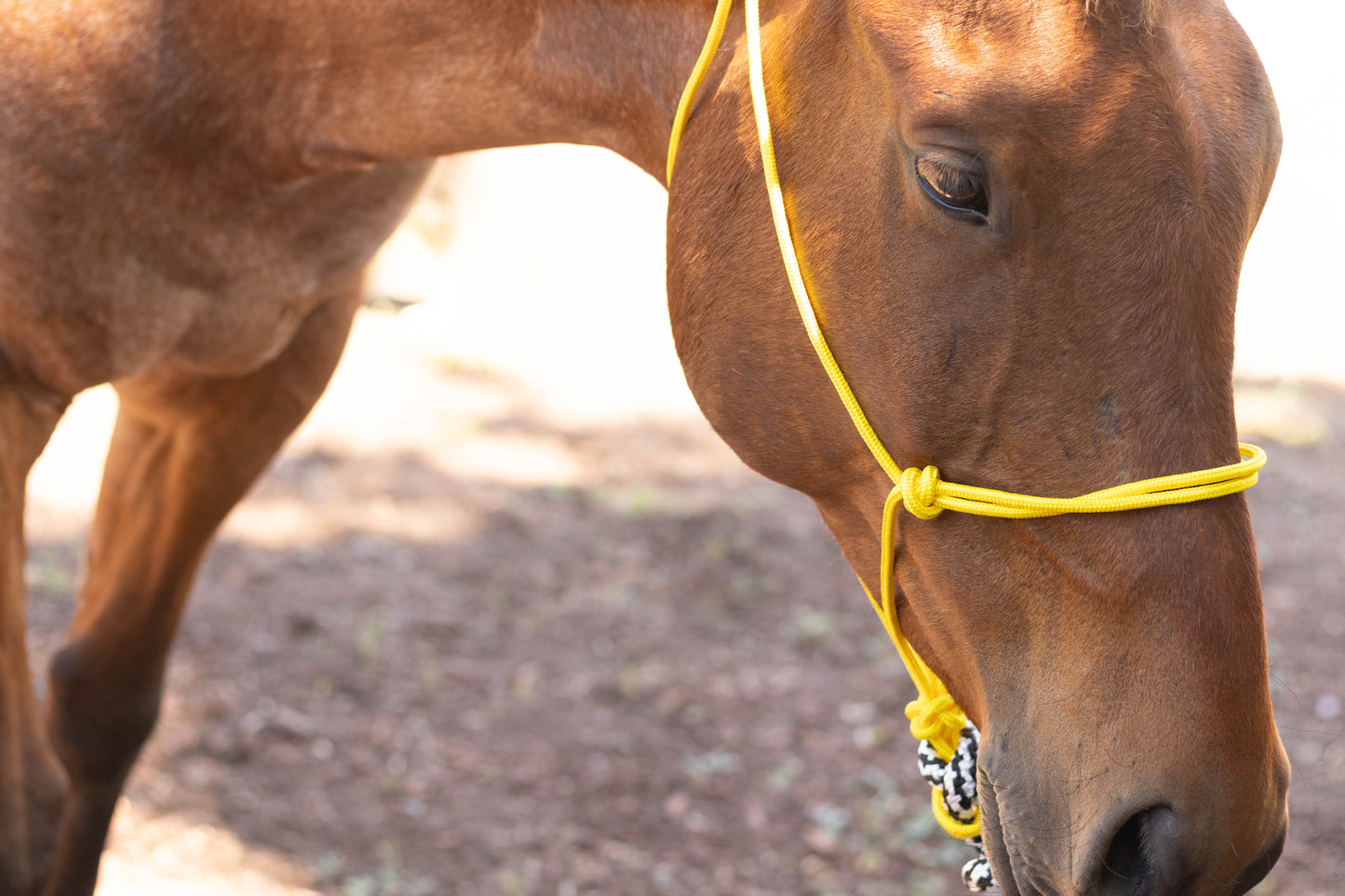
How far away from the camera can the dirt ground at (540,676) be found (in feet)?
9.96

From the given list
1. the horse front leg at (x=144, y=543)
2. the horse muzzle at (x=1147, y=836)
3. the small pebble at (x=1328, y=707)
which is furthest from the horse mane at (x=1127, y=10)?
the small pebble at (x=1328, y=707)

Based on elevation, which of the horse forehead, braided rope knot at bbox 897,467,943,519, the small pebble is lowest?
the small pebble

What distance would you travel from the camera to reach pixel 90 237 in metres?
1.82

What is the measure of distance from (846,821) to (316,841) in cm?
136

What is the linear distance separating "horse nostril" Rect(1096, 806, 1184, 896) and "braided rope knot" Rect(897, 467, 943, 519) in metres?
0.37

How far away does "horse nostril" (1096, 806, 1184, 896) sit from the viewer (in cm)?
119

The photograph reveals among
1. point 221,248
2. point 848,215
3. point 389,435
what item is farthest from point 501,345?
point 848,215

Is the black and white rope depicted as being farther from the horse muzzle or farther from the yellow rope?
the yellow rope

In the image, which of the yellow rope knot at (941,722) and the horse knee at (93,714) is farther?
the horse knee at (93,714)

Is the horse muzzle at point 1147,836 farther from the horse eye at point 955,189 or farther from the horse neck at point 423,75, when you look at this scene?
the horse neck at point 423,75

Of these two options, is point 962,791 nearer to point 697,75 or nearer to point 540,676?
point 697,75

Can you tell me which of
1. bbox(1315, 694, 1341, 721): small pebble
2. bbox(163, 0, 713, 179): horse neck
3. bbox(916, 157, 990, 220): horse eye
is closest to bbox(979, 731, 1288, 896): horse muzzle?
bbox(916, 157, 990, 220): horse eye

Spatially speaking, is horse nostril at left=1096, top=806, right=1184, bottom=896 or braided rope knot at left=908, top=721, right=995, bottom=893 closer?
horse nostril at left=1096, top=806, right=1184, bottom=896

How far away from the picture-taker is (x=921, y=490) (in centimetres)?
133
